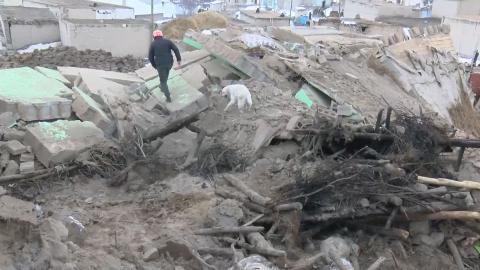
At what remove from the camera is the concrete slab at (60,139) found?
801 centimetres

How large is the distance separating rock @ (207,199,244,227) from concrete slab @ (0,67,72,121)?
4.05 metres

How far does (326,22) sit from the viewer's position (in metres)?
26.1

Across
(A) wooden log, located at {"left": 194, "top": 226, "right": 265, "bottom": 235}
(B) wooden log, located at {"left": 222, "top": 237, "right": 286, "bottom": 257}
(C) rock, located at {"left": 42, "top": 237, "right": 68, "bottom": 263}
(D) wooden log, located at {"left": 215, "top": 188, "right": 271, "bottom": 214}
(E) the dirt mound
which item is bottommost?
(B) wooden log, located at {"left": 222, "top": 237, "right": 286, "bottom": 257}

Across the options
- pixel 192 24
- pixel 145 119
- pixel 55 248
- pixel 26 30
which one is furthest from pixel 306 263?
pixel 192 24

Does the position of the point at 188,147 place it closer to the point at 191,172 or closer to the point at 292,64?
the point at 191,172

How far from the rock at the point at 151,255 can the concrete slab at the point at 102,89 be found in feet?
16.5

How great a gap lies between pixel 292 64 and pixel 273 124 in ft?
12.6

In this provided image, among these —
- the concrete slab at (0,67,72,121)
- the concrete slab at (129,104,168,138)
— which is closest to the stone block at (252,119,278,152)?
the concrete slab at (129,104,168,138)

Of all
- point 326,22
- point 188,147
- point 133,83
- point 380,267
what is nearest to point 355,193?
point 380,267

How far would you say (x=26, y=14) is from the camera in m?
20.3

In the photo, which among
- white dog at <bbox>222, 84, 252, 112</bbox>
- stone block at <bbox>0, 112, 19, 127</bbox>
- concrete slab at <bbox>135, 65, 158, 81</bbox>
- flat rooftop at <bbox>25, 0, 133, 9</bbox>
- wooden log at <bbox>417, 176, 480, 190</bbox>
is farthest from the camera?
flat rooftop at <bbox>25, 0, 133, 9</bbox>

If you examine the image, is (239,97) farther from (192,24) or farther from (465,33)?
(465,33)

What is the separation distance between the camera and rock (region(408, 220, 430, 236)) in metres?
7.16

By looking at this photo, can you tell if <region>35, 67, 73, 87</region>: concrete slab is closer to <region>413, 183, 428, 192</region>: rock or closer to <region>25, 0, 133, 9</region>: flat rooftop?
<region>413, 183, 428, 192</region>: rock
